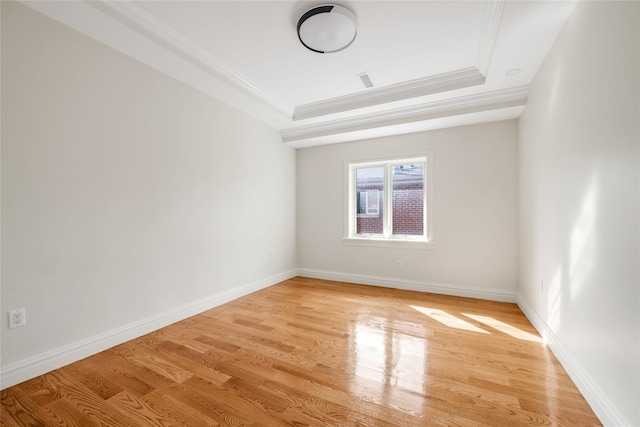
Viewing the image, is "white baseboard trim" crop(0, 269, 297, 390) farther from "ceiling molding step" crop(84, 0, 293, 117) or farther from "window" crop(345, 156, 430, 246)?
"ceiling molding step" crop(84, 0, 293, 117)

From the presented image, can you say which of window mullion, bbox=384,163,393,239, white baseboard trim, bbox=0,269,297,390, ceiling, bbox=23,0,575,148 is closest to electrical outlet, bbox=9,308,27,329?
white baseboard trim, bbox=0,269,297,390

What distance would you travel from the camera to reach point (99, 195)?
Result: 2.25m

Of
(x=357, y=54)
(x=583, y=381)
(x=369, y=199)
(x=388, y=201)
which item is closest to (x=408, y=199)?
(x=388, y=201)

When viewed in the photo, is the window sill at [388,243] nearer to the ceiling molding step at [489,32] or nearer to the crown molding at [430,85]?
the crown molding at [430,85]

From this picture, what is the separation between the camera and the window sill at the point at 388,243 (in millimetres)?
3947

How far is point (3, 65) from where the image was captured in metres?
1.76

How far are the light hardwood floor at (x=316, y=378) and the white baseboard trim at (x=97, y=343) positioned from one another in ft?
0.21

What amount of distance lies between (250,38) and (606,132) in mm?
2504

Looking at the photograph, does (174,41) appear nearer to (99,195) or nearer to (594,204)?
(99,195)

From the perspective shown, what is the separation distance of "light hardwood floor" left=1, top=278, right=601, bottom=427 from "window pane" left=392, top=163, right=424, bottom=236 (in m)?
1.52

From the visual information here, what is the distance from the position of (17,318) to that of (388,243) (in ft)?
12.6

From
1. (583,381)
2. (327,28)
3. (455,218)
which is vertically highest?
(327,28)

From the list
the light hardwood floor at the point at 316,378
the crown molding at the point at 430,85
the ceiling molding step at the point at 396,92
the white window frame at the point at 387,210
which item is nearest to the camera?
the light hardwood floor at the point at 316,378

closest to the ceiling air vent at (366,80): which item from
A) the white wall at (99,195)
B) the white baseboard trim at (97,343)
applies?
the white wall at (99,195)
